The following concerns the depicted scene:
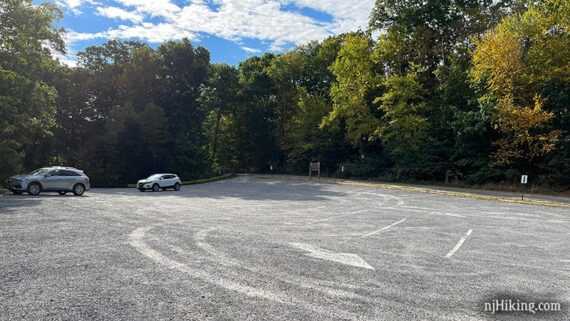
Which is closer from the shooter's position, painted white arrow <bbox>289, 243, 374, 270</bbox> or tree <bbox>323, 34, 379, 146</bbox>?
painted white arrow <bbox>289, 243, 374, 270</bbox>

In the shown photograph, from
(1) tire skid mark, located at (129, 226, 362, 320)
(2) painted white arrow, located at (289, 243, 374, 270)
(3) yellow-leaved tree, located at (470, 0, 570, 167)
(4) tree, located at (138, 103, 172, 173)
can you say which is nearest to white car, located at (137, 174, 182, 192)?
(4) tree, located at (138, 103, 172, 173)

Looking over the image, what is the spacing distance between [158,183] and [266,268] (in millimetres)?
26756

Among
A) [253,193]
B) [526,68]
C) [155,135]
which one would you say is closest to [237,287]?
[253,193]

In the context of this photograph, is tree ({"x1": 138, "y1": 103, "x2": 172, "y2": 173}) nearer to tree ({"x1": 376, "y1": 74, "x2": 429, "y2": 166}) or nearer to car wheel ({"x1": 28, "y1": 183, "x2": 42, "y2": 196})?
car wheel ({"x1": 28, "y1": 183, "x2": 42, "y2": 196})

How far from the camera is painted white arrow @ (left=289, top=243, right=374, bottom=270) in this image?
25.5ft

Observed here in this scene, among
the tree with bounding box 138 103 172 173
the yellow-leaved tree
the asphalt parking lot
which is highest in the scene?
the yellow-leaved tree

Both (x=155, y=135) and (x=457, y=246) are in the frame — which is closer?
(x=457, y=246)

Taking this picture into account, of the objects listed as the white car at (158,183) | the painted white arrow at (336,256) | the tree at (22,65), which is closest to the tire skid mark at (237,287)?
the painted white arrow at (336,256)

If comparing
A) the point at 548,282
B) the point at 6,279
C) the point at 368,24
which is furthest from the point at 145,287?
the point at 368,24

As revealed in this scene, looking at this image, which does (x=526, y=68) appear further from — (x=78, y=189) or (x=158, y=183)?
(x=78, y=189)

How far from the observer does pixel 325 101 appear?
5078cm

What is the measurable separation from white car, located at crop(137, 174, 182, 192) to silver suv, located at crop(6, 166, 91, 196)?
26.3 ft

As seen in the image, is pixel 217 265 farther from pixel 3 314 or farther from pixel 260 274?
pixel 3 314

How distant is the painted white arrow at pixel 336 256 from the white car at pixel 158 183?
25.0 metres
